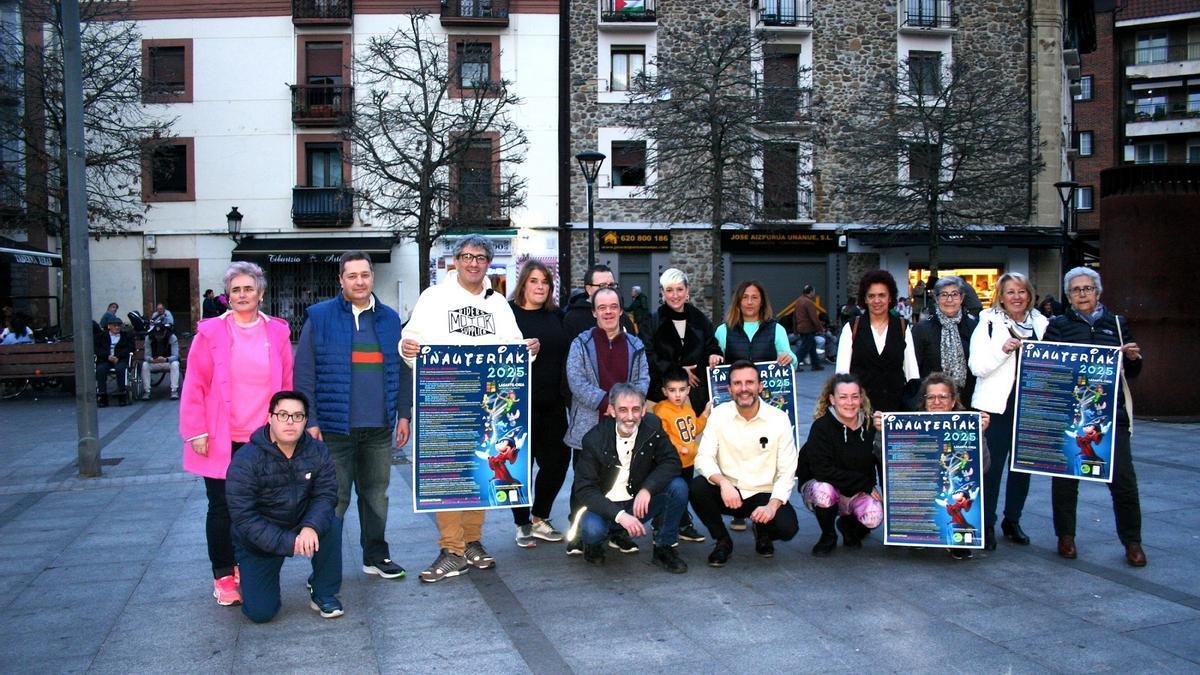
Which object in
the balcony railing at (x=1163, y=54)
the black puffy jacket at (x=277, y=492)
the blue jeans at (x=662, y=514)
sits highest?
the balcony railing at (x=1163, y=54)

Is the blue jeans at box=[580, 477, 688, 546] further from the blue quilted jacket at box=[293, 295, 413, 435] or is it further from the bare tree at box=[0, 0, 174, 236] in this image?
the bare tree at box=[0, 0, 174, 236]

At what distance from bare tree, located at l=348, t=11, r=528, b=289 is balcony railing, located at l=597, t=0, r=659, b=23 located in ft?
13.1

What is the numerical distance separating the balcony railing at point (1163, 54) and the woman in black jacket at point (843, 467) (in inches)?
1965

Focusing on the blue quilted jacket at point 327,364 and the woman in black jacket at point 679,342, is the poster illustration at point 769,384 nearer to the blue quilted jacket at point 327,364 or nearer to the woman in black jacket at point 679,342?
the woman in black jacket at point 679,342

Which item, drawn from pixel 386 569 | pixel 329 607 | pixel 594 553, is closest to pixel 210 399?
pixel 329 607

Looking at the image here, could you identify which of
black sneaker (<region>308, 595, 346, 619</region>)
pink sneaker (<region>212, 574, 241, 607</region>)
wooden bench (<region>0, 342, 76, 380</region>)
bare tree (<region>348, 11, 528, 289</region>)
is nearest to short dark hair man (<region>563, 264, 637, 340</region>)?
black sneaker (<region>308, 595, 346, 619</region>)

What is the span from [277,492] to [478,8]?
85.0ft

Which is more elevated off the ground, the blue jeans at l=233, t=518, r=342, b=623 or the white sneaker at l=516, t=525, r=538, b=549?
the blue jeans at l=233, t=518, r=342, b=623

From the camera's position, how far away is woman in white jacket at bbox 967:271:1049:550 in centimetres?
610

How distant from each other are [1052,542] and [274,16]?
27.6m

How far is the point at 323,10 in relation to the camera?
27781 mm

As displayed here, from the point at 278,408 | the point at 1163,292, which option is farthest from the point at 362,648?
the point at 1163,292

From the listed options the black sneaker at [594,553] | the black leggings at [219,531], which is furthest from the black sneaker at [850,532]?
the black leggings at [219,531]

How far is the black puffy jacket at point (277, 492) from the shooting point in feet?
15.2
